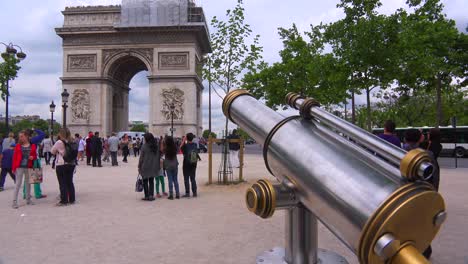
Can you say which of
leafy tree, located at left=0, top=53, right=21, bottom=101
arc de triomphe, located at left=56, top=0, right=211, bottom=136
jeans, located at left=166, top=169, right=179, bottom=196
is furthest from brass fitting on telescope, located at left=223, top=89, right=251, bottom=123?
arc de triomphe, located at left=56, top=0, right=211, bottom=136

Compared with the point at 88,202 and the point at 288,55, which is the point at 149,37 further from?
the point at 88,202

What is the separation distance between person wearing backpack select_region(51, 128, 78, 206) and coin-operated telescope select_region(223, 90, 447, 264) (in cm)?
693

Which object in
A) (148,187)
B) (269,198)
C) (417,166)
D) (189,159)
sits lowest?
(148,187)

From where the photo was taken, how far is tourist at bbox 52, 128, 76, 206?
8531mm

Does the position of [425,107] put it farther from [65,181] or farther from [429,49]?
[65,181]

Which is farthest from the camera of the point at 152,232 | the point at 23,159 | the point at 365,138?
the point at 23,159

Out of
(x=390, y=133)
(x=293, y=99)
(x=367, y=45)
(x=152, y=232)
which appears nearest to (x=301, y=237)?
(x=293, y=99)

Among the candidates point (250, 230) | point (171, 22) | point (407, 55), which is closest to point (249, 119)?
point (250, 230)

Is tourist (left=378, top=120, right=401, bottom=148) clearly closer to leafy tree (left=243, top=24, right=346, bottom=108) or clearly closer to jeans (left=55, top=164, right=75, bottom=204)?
jeans (left=55, top=164, right=75, bottom=204)

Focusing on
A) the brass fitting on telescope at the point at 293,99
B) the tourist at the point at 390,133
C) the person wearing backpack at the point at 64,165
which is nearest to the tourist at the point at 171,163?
the person wearing backpack at the point at 64,165

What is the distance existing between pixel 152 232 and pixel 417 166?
5.26m

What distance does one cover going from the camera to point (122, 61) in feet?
123

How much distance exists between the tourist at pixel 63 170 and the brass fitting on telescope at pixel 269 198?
7541mm

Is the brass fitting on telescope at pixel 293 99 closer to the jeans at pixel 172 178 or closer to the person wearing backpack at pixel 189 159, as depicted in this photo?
the person wearing backpack at pixel 189 159
